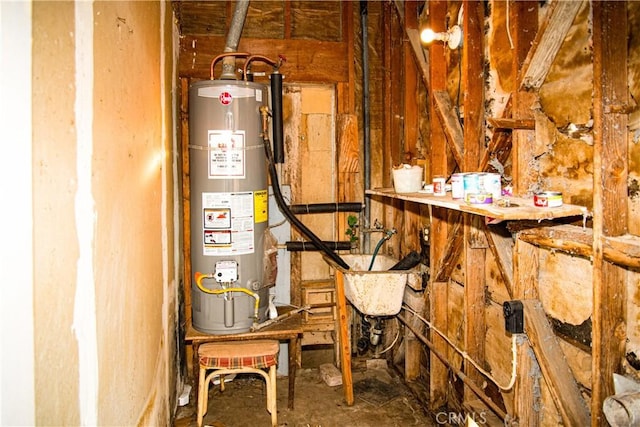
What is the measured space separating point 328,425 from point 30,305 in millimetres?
2180

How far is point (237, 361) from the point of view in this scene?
8.29 ft

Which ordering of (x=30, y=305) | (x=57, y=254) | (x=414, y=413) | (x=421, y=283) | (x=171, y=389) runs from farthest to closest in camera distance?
1. (x=421, y=283)
2. (x=414, y=413)
3. (x=171, y=389)
4. (x=57, y=254)
5. (x=30, y=305)

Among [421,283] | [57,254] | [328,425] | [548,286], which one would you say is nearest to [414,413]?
[328,425]

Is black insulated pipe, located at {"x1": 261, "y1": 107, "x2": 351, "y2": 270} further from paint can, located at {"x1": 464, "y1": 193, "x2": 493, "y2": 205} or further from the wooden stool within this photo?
paint can, located at {"x1": 464, "y1": 193, "x2": 493, "y2": 205}

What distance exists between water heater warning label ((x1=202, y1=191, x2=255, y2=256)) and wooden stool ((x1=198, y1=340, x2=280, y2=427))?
0.56 m

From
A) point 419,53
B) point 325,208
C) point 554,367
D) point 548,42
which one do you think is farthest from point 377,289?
point 548,42

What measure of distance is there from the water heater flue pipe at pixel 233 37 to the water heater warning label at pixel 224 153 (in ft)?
1.38

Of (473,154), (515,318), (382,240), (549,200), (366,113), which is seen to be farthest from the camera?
(366,113)

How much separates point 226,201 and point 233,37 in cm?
113

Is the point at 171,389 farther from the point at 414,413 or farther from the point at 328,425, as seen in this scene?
the point at 414,413

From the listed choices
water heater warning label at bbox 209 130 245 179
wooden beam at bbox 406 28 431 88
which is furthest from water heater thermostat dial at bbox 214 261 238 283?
wooden beam at bbox 406 28 431 88

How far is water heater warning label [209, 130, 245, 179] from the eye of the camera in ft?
8.70

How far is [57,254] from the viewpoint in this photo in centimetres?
105

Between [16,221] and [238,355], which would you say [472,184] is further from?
[238,355]
